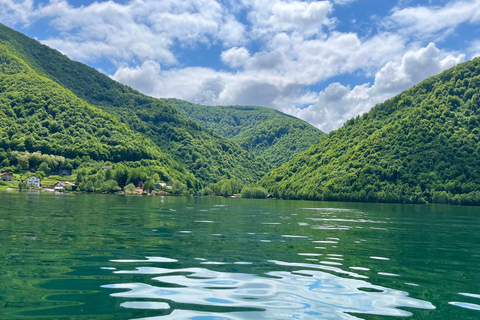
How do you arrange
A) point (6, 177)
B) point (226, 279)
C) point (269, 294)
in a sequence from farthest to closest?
point (6, 177)
point (226, 279)
point (269, 294)

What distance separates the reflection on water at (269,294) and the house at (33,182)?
582 ft

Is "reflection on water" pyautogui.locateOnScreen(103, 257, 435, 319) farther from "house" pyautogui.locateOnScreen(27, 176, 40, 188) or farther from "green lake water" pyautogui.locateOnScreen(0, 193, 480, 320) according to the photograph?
"house" pyautogui.locateOnScreen(27, 176, 40, 188)

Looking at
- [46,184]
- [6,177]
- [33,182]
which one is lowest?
[46,184]

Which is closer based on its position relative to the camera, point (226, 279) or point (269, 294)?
point (269, 294)

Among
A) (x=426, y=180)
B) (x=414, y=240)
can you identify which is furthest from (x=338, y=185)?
(x=414, y=240)

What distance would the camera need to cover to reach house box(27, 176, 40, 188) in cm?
16911

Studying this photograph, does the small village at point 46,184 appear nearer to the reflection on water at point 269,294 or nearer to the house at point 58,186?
the house at point 58,186

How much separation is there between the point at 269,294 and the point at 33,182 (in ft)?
623

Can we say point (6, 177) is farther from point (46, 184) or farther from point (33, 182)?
point (46, 184)

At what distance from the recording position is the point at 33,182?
176m

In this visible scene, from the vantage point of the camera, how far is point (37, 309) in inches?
367

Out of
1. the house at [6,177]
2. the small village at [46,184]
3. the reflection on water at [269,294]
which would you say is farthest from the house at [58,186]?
the reflection on water at [269,294]

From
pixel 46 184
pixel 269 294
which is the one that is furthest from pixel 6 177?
pixel 269 294

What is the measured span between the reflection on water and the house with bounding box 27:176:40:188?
17724 cm
